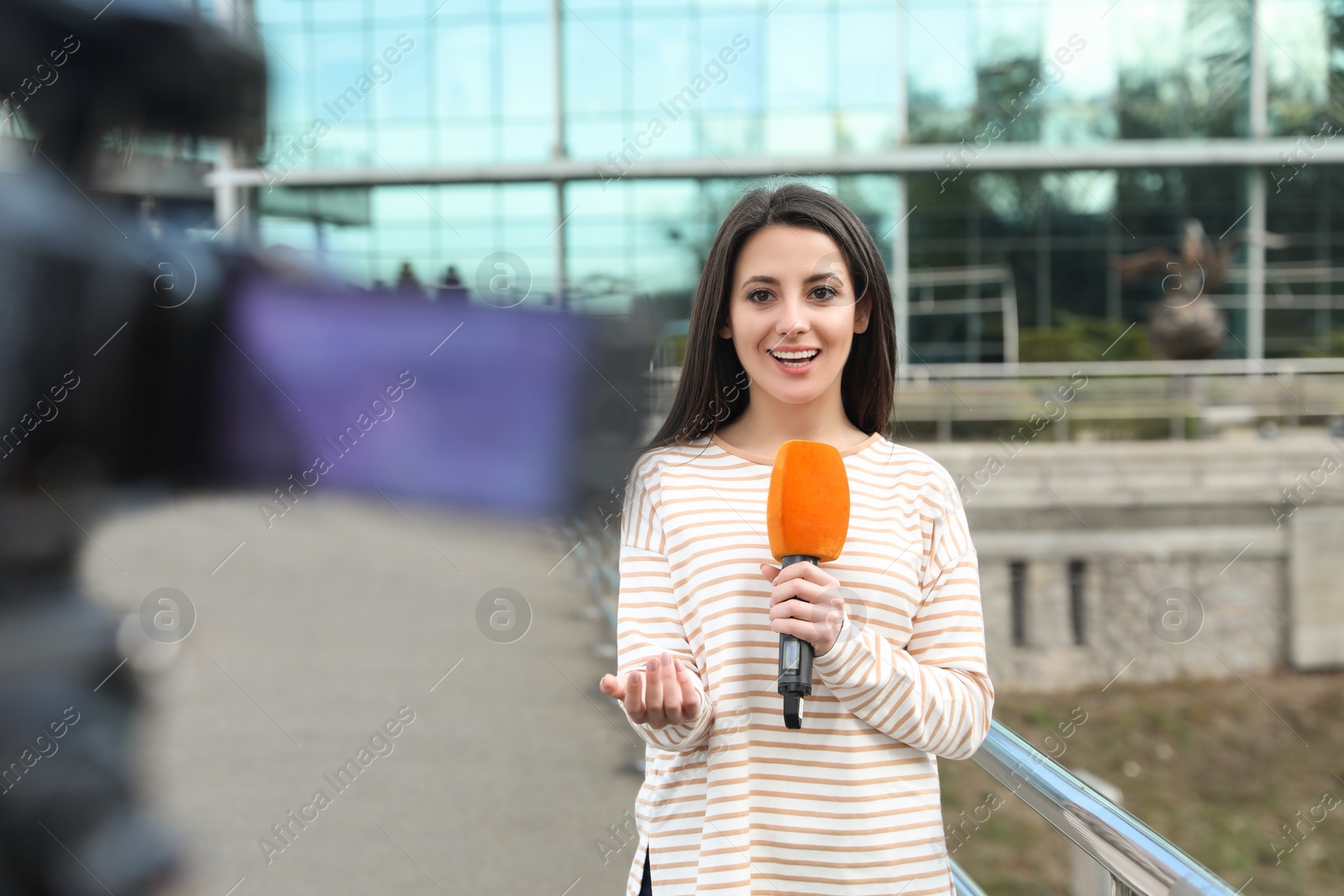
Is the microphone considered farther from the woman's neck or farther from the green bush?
the green bush

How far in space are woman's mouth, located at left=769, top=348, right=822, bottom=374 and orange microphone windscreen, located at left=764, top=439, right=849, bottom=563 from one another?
11 cm

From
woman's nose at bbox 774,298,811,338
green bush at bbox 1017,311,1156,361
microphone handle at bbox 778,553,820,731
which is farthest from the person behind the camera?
green bush at bbox 1017,311,1156,361

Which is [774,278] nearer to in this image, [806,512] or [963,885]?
[806,512]

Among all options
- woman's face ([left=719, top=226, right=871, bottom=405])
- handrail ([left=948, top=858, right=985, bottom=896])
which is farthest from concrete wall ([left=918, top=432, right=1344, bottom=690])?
woman's face ([left=719, top=226, right=871, bottom=405])

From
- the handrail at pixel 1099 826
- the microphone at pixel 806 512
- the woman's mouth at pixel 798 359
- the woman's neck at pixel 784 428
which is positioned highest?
the woman's mouth at pixel 798 359

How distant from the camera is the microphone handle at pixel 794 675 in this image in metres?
0.87

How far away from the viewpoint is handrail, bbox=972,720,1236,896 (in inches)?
37.3

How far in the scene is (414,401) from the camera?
816 cm

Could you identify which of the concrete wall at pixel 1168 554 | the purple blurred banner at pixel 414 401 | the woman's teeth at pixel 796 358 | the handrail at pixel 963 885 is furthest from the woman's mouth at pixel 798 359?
the concrete wall at pixel 1168 554

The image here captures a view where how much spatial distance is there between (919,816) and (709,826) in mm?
190

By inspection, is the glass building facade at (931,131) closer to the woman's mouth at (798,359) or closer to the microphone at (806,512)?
the woman's mouth at (798,359)

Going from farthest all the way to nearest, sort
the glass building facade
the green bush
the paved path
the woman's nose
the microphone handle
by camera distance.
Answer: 1. the green bush
2. the glass building facade
3. the paved path
4. the woman's nose
5. the microphone handle

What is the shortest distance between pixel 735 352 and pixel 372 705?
536 cm

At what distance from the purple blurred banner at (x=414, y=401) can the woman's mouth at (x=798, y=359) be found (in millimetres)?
5217
